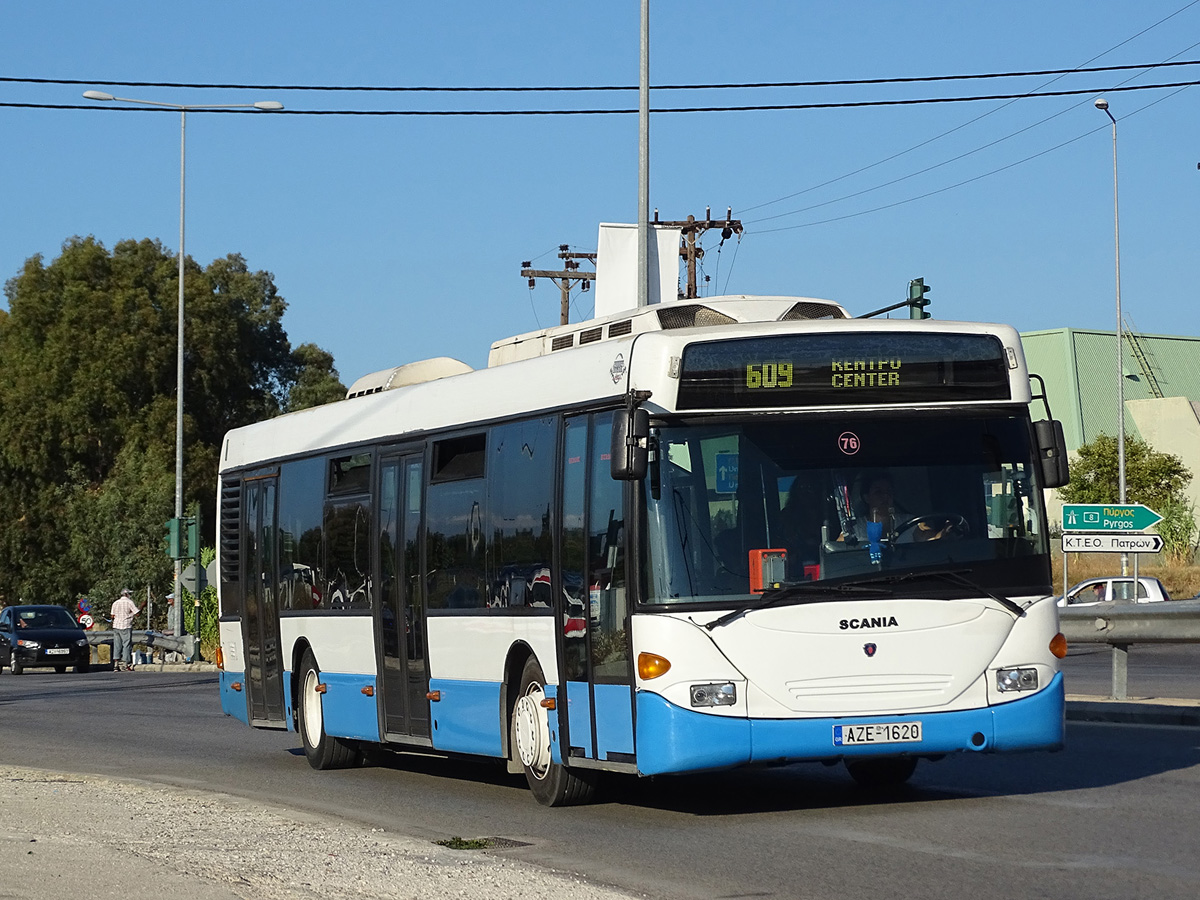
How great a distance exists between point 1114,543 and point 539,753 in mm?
12500

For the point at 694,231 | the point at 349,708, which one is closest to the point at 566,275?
the point at 694,231

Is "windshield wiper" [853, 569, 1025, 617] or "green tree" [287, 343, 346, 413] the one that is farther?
"green tree" [287, 343, 346, 413]

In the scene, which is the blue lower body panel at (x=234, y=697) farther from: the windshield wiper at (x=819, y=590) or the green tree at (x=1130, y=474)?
the green tree at (x=1130, y=474)

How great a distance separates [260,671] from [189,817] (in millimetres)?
6343

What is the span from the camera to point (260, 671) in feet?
60.0

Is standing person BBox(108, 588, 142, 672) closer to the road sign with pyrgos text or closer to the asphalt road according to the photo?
the asphalt road

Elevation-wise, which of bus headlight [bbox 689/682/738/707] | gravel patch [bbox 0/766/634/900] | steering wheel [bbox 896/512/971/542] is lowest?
gravel patch [bbox 0/766/634/900]

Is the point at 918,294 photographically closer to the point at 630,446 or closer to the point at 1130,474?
the point at 630,446

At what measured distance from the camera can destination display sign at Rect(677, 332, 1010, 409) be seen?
36.8 feet

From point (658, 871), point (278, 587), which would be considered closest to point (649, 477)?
point (658, 871)

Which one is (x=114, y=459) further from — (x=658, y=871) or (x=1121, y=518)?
(x=658, y=871)

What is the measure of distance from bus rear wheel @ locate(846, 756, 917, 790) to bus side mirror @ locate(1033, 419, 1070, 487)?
2350 millimetres

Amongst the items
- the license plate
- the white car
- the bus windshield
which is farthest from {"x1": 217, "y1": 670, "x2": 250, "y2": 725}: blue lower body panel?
the white car

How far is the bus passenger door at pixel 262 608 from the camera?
1788 cm
